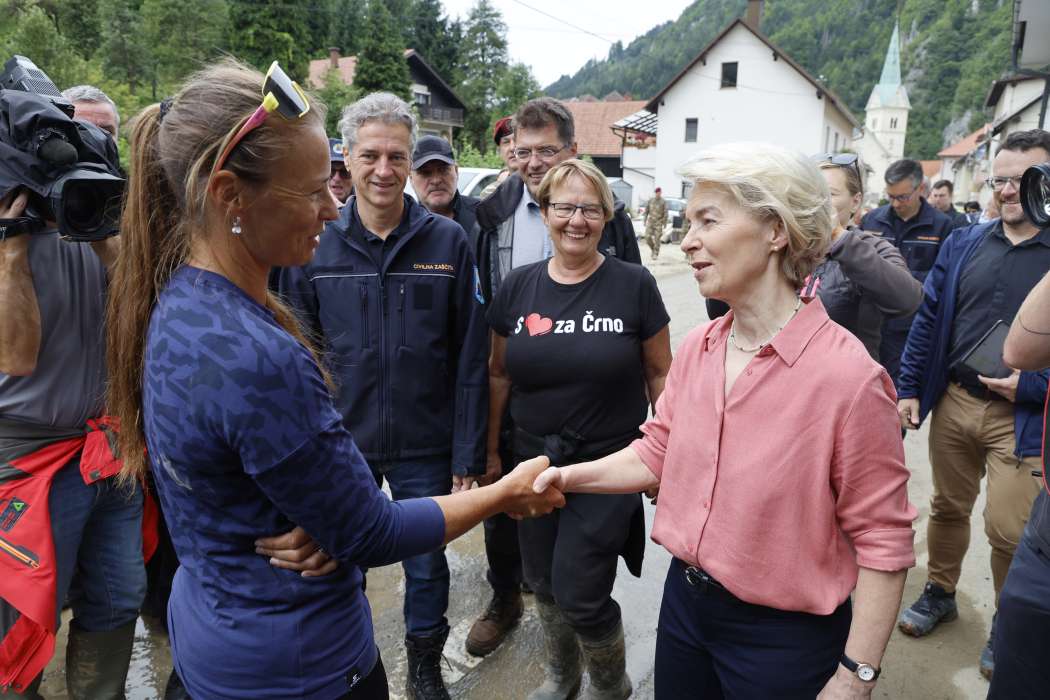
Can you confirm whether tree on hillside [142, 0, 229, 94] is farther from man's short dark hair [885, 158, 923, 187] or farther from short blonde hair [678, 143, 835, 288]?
short blonde hair [678, 143, 835, 288]

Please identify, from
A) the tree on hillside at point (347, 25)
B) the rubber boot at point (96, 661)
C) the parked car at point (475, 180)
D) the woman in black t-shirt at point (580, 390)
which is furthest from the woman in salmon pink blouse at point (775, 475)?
the tree on hillside at point (347, 25)

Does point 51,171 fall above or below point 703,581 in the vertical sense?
above

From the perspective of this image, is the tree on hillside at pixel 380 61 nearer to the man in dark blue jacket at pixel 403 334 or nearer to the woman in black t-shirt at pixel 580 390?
the man in dark blue jacket at pixel 403 334

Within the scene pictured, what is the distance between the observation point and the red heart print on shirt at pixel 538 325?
110 inches

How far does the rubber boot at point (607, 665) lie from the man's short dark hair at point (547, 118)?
2.48 meters

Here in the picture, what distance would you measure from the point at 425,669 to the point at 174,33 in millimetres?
30936

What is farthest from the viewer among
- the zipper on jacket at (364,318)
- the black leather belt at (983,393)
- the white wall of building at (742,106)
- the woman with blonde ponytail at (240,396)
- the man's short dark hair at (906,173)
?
the white wall of building at (742,106)

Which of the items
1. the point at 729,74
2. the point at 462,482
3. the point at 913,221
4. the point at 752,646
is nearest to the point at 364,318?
the point at 462,482

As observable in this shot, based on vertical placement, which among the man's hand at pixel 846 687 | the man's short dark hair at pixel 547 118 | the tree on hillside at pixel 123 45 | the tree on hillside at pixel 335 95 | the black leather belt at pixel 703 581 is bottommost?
the man's hand at pixel 846 687

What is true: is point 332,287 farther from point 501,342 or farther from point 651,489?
point 651,489

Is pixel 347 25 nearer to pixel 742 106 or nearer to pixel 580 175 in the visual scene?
pixel 742 106

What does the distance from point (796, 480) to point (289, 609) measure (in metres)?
1.19

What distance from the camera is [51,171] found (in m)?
2.05

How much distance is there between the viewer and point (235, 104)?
1347 millimetres
